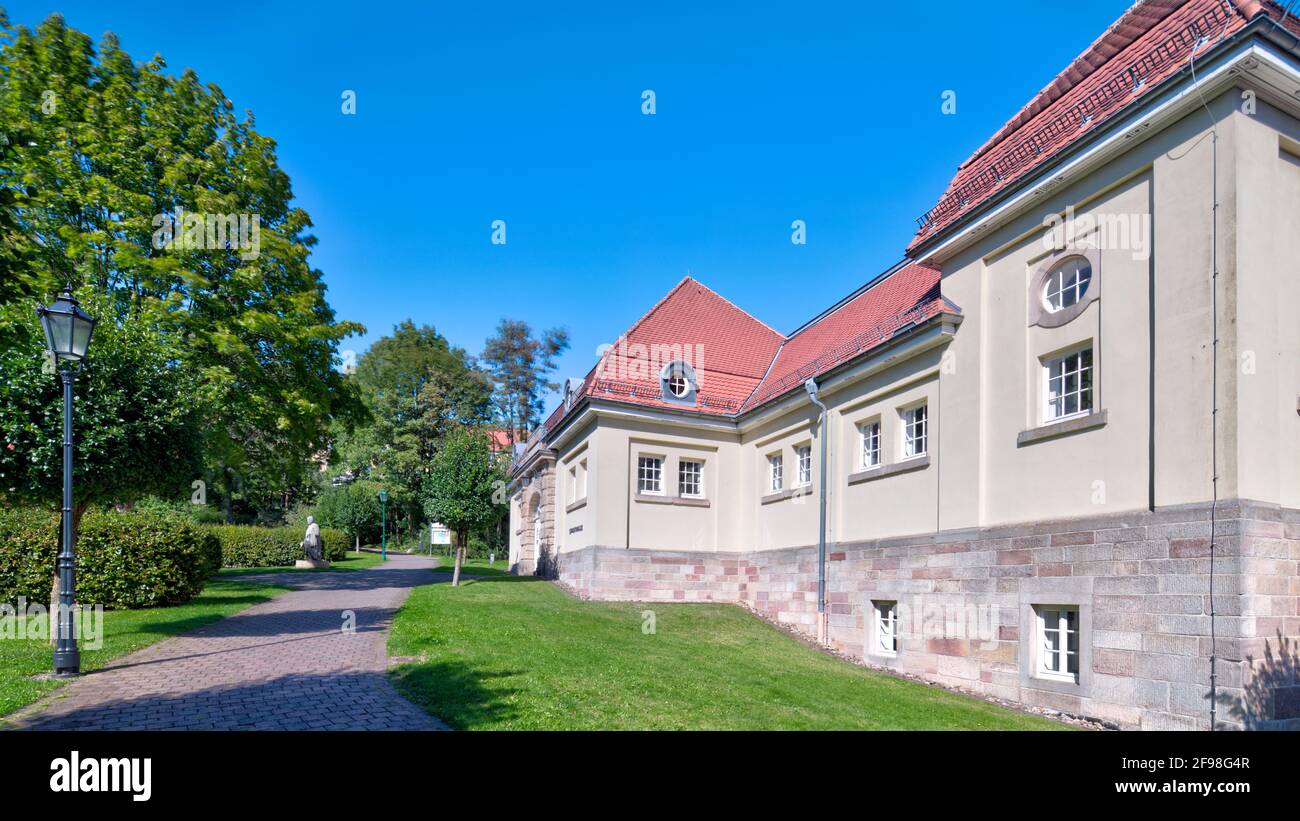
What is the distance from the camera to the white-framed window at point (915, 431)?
535 inches

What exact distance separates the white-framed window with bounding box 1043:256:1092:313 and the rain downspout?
6167mm

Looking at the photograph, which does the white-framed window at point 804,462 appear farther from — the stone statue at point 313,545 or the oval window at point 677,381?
the stone statue at point 313,545

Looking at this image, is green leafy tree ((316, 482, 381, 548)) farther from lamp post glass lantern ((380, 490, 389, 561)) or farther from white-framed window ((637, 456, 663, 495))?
white-framed window ((637, 456, 663, 495))

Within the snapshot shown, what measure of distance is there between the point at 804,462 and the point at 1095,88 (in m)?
10.2

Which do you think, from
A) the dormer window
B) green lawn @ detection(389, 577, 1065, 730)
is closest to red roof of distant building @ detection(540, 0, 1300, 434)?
the dormer window

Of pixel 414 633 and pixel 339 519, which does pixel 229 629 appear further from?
pixel 339 519

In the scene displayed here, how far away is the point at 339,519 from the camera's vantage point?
45.1 metres

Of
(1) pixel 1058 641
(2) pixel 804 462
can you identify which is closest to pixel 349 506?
(2) pixel 804 462

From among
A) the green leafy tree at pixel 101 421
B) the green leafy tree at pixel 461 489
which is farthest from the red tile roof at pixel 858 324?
the green leafy tree at pixel 101 421

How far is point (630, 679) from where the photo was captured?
896 centimetres

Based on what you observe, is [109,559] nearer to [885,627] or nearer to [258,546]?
[885,627]

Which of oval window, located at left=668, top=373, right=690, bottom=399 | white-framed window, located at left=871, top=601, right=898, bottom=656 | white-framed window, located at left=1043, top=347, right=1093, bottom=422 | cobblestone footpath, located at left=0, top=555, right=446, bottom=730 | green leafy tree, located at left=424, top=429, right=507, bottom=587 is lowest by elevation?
white-framed window, located at left=871, top=601, right=898, bottom=656

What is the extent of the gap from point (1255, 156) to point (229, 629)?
17341 mm

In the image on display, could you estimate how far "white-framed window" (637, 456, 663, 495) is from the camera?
63.8 ft
